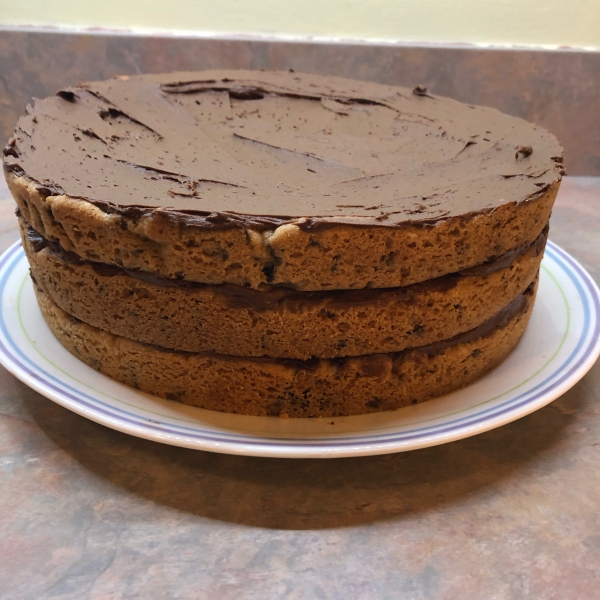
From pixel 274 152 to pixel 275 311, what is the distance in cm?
59

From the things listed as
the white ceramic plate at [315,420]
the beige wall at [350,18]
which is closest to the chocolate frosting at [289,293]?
the white ceramic plate at [315,420]

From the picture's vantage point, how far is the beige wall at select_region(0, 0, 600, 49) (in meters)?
2.77

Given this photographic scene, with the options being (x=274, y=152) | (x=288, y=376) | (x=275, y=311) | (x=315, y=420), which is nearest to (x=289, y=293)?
(x=275, y=311)

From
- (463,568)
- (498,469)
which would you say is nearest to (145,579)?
(463,568)

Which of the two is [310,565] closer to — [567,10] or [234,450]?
[234,450]

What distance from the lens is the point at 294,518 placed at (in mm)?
1201

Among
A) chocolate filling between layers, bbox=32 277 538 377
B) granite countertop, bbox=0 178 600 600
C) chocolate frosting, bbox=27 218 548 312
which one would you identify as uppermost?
chocolate frosting, bbox=27 218 548 312

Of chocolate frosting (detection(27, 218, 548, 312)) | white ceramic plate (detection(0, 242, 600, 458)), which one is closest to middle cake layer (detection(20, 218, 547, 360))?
chocolate frosting (detection(27, 218, 548, 312))

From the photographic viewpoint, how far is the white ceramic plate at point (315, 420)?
4.11 feet

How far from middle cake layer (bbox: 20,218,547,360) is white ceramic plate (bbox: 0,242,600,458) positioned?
0.14 meters

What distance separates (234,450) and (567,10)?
2529 millimetres

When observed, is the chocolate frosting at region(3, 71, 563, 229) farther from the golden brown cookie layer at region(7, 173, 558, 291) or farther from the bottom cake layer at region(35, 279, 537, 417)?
the bottom cake layer at region(35, 279, 537, 417)

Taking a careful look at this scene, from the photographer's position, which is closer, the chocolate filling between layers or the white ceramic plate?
the white ceramic plate

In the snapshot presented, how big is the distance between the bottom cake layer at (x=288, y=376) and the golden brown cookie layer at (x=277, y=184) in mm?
195
